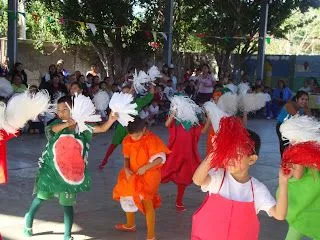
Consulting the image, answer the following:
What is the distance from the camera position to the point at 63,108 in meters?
4.68

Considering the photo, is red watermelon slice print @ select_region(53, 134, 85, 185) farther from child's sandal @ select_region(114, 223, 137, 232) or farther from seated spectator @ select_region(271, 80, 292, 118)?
seated spectator @ select_region(271, 80, 292, 118)

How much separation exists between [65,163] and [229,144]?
2.08 metres

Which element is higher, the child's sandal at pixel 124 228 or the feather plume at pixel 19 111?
the feather plume at pixel 19 111

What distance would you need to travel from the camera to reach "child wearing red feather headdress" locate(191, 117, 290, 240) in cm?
308

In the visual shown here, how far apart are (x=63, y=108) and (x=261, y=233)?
2.22 metres

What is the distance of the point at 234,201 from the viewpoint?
317 centimetres

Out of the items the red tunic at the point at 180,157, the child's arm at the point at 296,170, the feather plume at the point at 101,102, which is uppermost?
the feather plume at the point at 101,102

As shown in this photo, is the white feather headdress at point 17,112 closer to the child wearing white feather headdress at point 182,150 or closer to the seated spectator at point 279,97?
the child wearing white feather headdress at point 182,150

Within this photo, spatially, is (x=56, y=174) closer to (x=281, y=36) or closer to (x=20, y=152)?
(x=20, y=152)

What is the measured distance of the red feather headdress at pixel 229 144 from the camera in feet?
9.66

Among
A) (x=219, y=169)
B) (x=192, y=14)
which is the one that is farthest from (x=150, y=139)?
(x=192, y=14)

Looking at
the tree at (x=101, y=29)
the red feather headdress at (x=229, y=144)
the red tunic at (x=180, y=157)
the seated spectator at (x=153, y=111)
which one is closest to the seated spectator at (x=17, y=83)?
the seated spectator at (x=153, y=111)

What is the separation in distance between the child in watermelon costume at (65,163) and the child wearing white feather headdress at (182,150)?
1.43m

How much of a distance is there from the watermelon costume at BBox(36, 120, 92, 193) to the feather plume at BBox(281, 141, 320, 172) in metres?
2.09
